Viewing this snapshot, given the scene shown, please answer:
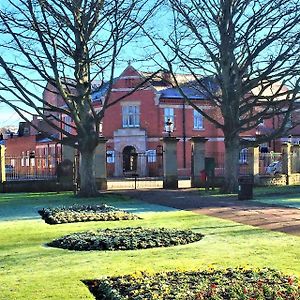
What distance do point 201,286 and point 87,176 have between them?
18.8m

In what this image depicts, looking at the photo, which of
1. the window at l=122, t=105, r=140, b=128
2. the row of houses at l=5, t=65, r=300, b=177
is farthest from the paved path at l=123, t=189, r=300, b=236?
the window at l=122, t=105, r=140, b=128

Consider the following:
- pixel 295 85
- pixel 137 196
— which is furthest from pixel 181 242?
pixel 295 85

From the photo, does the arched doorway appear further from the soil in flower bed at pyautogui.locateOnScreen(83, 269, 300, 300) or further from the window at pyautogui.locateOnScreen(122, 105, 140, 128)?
the soil in flower bed at pyautogui.locateOnScreen(83, 269, 300, 300)

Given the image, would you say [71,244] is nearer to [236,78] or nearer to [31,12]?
[31,12]

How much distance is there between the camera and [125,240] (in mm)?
11648

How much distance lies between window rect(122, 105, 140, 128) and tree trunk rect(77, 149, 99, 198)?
25223 millimetres

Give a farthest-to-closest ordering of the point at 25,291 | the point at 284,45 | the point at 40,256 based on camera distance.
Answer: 1. the point at 284,45
2. the point at 40,256
3. the point at 25,291

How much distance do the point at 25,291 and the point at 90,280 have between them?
39.7 inches

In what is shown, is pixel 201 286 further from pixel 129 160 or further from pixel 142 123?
pixel 142 123

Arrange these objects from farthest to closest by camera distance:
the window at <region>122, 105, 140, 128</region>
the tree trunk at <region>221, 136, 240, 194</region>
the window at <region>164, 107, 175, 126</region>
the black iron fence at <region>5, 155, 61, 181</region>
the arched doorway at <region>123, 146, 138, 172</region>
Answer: the window at <region>164, 107, 175, 126</region> < the window at <region>122, 105, 140, 128</region> < the arched doorway at <region>123, 146, 138, 172</region> < the black iron fence at <region>5, 155, 61, 181</region> < the tree trunk at <region>221, 136, 240, 194</region>

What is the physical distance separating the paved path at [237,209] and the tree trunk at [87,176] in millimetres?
1979

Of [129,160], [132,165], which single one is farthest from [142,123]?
[132,165]

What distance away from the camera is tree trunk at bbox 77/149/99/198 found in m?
25.8

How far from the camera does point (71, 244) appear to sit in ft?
37.8
